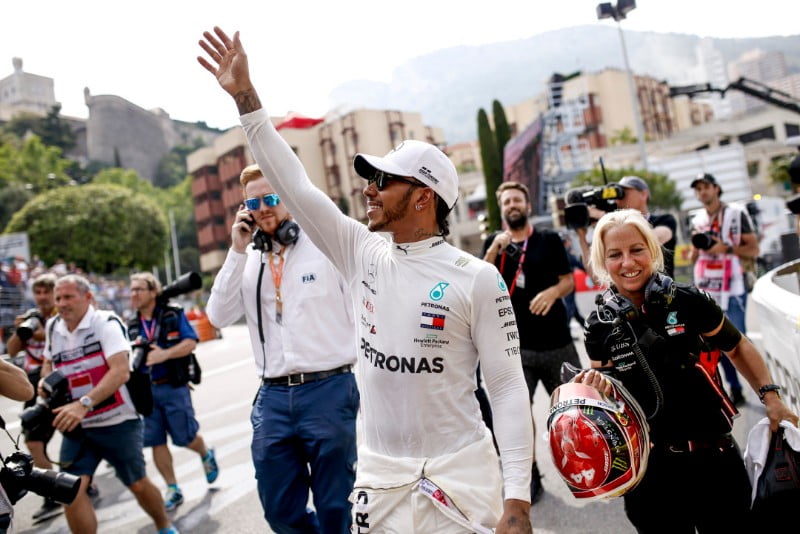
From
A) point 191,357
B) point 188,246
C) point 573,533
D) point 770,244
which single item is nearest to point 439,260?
point 573,533

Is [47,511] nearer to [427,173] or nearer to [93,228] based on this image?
[427,173]

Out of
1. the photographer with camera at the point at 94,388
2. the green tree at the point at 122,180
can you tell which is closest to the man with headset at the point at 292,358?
the photographer with camera at the point at 94,388

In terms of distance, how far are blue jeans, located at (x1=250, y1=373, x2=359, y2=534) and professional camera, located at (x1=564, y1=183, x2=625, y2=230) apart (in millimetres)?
2328

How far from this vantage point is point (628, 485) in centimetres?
245

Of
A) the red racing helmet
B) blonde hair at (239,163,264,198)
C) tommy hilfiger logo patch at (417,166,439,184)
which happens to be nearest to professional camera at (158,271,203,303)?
blonde hair at (239,163,264,198)

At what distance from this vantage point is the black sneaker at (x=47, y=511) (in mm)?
6293

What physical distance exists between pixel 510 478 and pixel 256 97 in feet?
5.36

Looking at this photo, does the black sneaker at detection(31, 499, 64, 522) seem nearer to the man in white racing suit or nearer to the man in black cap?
the man in white racing suit

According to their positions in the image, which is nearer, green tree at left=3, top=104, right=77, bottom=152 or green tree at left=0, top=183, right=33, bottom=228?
green tree at left=0, top=183, right=33, bottom=228

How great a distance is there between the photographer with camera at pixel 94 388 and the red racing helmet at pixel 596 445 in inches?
139

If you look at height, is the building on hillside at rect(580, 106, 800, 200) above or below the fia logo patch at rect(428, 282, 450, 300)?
above

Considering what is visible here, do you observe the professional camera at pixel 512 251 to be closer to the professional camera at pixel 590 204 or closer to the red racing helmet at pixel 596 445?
the professional camera at pixel 590 204

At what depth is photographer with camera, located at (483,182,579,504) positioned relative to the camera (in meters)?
5.09

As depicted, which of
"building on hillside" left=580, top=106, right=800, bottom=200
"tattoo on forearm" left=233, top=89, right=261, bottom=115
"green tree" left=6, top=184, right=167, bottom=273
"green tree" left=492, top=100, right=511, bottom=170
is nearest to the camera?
"tattoo on forearm" left=233, top=89, right=261, bottom=115
